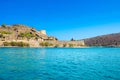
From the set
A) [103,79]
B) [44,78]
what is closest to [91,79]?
[103,79]

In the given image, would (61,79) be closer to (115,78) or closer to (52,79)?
(52,79)

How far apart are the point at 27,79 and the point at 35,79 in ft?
2.94

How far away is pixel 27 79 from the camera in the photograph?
25.0 meters

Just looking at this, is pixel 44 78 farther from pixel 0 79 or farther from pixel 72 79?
pixel 0 79

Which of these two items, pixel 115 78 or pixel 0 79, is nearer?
pixel 0 79

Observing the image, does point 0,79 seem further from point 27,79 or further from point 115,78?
point 115,78

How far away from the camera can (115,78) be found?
86.4ft

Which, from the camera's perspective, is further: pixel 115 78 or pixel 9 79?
pixel 115 78

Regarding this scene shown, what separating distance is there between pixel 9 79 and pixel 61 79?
5.81 meters

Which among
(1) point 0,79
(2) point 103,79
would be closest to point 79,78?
(2) point 103,79

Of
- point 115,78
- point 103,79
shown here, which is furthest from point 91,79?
point 115,78

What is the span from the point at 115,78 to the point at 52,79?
748 cm

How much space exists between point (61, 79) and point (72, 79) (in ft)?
4.20

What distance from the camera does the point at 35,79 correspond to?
25156 millimetres
